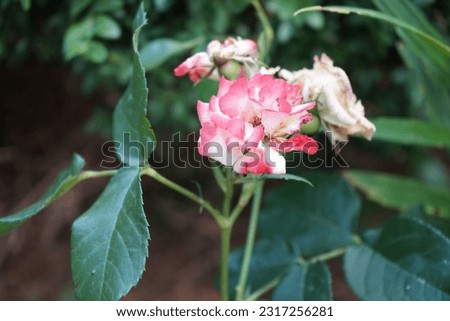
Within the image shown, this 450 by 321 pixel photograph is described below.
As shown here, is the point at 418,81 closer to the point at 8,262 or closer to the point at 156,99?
the point at 156,99

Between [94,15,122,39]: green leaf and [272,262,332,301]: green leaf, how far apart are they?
0.54m

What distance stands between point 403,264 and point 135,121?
47 centimetres

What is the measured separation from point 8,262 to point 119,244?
37.8 inches

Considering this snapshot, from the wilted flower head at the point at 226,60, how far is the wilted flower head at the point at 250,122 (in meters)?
0.10

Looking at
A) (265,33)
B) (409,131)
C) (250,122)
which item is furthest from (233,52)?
(409,131)

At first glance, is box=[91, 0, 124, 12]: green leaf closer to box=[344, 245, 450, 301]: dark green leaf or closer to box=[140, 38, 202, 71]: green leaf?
box=[140, 38, 202, 71]: green leaf

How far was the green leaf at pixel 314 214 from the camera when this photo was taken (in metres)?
1.08

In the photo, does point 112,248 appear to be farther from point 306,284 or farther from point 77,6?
Result: point 77,6

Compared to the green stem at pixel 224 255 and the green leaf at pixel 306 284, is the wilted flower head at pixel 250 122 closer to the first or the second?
the green stem at pixel 224 255

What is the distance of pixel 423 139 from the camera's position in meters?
1.17

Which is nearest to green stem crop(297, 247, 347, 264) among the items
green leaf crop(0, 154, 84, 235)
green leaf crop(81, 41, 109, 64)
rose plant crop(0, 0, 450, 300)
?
rose plant crop(0, 0, 450, 300)
